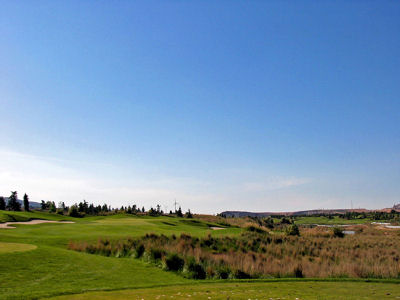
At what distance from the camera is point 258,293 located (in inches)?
402

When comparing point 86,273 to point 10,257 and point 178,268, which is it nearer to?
point 10,257

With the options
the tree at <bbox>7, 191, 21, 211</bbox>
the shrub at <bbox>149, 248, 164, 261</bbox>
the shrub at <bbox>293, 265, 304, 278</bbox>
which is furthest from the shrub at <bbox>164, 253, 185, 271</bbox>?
the tree at <bbox>7, 191, 21, 211</bbox>

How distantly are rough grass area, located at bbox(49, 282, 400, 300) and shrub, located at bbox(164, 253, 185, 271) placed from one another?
469 cm

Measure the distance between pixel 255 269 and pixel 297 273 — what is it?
85.8 inches

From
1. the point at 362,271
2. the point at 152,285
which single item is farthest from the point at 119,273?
the point at 362,271

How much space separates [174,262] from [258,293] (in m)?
7.61

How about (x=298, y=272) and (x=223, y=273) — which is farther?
(x=298, y=272)

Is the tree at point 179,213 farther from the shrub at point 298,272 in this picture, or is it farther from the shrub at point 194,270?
the shrub at point 298,272

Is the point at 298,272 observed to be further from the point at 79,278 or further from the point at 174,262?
the point at 79,278

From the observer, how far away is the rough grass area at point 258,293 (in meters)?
9.50

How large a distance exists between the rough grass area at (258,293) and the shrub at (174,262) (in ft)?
15.4

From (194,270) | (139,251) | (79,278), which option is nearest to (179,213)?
(139,251)

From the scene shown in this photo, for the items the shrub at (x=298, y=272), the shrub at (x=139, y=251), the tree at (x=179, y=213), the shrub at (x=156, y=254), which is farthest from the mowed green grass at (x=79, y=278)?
the tree at (x=179, y=213)

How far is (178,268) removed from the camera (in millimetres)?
16500
